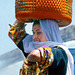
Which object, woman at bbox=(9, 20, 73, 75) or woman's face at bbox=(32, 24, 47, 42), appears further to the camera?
woman's face at bbox=(32, 24, 47, 42)

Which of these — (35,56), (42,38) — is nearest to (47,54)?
(35,56)

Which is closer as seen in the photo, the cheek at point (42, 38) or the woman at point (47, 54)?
the woman at point (47, 54)

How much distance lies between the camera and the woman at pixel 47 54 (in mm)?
1073

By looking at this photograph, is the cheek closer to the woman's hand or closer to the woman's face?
the woman's face

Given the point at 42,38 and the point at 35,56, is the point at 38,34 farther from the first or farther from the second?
the point at 35,56

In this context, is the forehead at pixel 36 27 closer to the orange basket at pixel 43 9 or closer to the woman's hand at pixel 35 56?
the orange basket at pixel 43 9

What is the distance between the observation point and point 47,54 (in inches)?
42.4

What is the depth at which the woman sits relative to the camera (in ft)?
3.52

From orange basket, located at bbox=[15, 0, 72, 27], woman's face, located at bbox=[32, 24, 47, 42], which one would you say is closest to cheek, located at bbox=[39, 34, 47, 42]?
woman's face, located at bbox=[32, 24, 47, 42]

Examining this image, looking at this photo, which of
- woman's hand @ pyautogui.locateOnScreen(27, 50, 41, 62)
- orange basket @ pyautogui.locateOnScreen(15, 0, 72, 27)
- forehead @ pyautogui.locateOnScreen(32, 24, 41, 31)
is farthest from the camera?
forehead @ pyautogui.locateOnScreen(32, 24, 41, 31)

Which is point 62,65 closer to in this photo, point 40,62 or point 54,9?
point 40,62

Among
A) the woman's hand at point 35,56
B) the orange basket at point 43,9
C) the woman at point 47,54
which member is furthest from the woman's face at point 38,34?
the woman's hand at point 35,56

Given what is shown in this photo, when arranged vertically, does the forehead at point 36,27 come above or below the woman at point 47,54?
above

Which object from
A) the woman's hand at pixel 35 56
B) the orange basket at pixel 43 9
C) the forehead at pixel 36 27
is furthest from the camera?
the forehead at pixel 36 27
